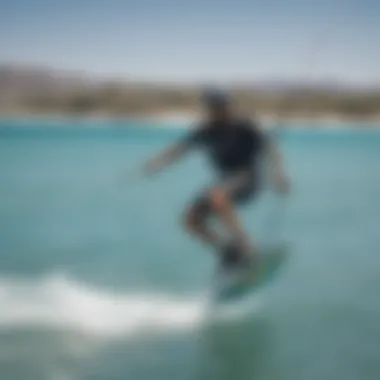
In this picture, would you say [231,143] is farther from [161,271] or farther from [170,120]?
[161,271]

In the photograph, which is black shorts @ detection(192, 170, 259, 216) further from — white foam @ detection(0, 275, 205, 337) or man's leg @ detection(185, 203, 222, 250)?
white foam @ detection(0, 275, 205, 337)

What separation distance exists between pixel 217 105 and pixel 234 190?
0.20 m

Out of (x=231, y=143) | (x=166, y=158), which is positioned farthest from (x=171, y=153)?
(x=231, y=143)

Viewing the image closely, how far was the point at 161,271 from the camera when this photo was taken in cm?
146

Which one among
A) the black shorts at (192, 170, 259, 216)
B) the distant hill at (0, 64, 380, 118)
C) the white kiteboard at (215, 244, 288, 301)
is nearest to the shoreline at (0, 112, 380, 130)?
the distant hill at (0, 64, 380, 118)

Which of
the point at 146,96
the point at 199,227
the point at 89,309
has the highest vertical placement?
the point at 146,96

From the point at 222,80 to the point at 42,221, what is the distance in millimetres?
546

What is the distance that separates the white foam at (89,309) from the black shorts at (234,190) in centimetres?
23

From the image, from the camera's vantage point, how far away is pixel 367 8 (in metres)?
1.48

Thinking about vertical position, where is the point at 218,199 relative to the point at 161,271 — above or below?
above

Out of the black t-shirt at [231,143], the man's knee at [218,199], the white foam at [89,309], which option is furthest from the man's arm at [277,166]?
the white foam at [89,309]

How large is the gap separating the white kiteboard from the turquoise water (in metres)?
0.03

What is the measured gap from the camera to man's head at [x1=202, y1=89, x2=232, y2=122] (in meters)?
1.45

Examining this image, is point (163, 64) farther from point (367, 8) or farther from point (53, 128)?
point (367, 8)
